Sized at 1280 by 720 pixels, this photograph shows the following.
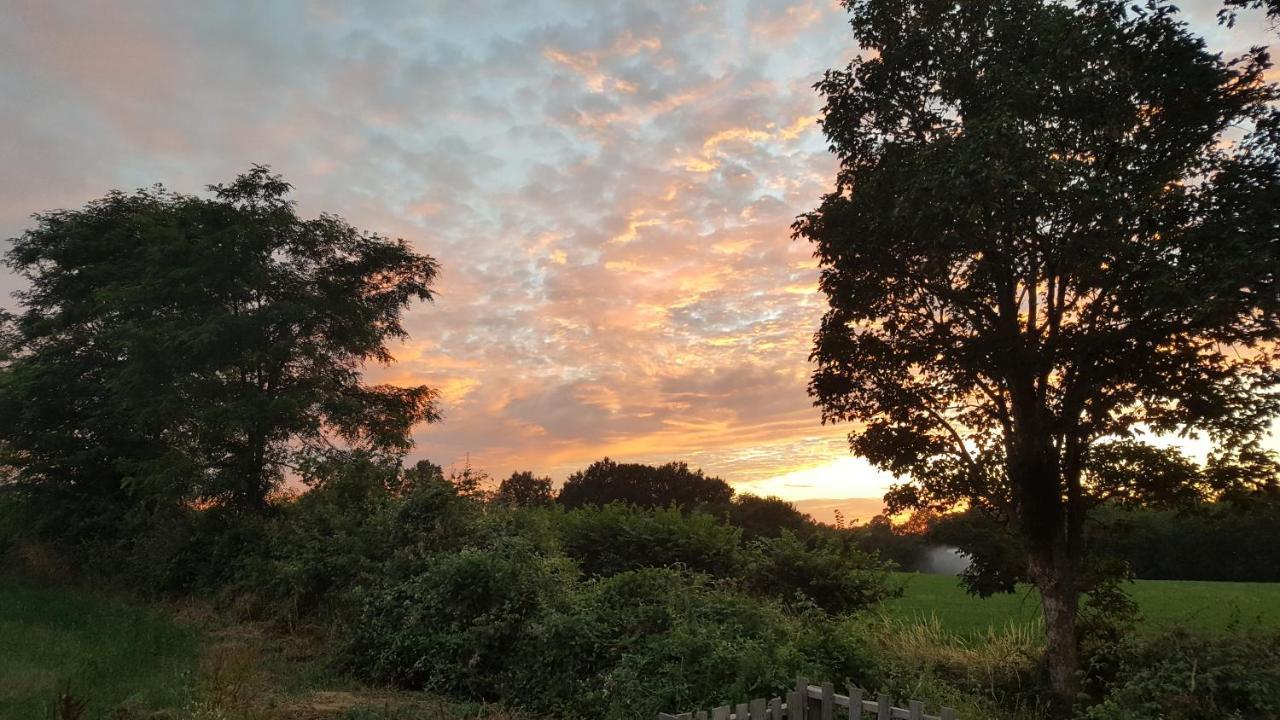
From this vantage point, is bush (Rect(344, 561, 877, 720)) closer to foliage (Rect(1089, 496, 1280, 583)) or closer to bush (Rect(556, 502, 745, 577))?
bush (Rect(556, 502, 745, 577))

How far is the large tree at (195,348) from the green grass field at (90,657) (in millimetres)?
5868

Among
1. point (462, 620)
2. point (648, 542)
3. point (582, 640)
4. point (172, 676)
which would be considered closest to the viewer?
point (582, 640)

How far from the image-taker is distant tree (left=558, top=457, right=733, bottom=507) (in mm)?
51812

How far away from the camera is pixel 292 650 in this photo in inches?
516

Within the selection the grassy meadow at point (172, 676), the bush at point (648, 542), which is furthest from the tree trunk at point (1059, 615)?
the grassy meadow at point (172, 676)

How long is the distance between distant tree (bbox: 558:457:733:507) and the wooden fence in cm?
4483

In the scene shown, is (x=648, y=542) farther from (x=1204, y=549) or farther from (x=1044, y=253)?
(x=1204, y=549)

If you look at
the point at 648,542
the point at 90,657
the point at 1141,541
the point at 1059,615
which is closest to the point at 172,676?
the point at 90,657

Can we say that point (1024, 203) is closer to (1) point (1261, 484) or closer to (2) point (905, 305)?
(2) point (905, 305)

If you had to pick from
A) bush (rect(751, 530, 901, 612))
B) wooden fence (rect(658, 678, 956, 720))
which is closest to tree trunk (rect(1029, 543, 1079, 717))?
bush (rect(751, 530, 901, 612))

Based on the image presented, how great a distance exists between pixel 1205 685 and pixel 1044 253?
729cm

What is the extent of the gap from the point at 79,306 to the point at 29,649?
18.6 m

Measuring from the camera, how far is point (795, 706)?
20.2 ft

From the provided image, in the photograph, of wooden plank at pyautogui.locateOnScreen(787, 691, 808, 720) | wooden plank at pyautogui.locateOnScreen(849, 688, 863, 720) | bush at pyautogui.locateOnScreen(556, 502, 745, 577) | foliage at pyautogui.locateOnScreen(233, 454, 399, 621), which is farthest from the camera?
bush at pyautogui.locateOnScreen(556, 502, 745, 577)
